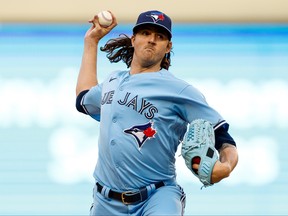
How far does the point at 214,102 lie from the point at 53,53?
57.3 inches

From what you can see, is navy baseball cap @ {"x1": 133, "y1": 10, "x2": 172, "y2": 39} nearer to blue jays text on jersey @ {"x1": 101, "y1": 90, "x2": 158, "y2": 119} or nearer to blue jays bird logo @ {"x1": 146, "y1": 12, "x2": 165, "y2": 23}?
blue jays bird logo @ {"x1": 146, "y1": 12, "x2": 165, "y2": 23}

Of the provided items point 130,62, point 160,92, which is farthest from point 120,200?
point 130,62

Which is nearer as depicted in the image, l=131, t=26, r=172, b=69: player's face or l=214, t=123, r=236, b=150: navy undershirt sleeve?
l=214, t=123, r=236, b=150: navy undershirt sleeve

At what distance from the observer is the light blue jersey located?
4.05 metres

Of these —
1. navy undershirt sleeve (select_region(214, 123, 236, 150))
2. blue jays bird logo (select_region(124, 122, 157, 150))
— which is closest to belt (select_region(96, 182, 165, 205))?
blue jays bird logo (select_region(124, 122, 157, 150))

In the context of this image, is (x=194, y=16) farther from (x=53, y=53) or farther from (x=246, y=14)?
(x=53, y=53)

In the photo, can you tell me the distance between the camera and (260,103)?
280 inches

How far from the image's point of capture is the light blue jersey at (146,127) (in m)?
4.05

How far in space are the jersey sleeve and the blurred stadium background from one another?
2.45 metres

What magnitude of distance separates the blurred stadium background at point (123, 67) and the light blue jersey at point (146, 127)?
9.24 feet

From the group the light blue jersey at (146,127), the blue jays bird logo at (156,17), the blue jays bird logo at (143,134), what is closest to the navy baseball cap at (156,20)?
the blue jays bird logo at (156,17)

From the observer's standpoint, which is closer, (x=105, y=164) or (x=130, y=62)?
(x=105, y=164)

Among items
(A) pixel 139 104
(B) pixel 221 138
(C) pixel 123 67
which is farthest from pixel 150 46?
(C) pixel 123 67

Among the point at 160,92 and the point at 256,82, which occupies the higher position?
the point at 256,82
